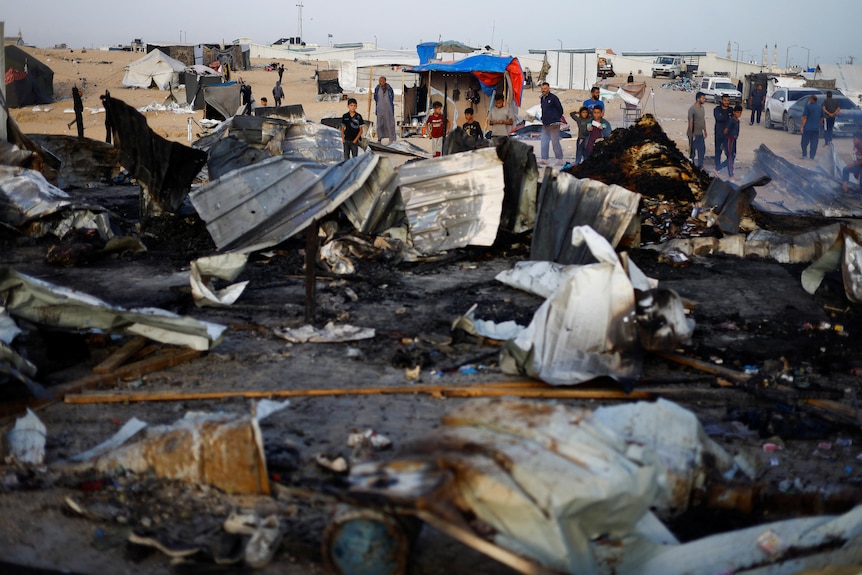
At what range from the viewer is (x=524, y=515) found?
2779 mm

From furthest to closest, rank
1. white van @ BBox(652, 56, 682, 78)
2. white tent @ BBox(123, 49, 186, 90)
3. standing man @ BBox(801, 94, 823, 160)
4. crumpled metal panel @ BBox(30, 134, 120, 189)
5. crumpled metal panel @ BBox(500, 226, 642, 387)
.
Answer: white van @ BBox(652, 56, 682, 78)
white tent @ BBox(123, 49, 186, 90)
standing man @ BBox(801, 94, 823, 160)
crumpled metal panel @ BBox(30, 134, 120, 189)
crumpled metal panel @ BBox(500, 226, 642, 387)

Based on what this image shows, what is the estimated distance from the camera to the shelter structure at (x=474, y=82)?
18.5 metres

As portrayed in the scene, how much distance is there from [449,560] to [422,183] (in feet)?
19.9

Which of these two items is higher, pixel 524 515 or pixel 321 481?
pixel 524 515

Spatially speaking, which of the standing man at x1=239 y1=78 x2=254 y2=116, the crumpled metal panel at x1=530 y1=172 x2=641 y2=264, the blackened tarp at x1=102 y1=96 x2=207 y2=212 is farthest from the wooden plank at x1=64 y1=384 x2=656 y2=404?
the standing man at x1=239 y1=78 x2=254 y2=116

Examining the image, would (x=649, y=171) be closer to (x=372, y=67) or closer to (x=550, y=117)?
(x=550, y=117)

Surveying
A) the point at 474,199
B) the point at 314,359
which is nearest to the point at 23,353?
the point at 314,359

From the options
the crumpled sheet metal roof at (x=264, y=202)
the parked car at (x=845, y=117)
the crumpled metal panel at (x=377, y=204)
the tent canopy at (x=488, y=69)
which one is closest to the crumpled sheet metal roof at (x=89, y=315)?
the crumpled sheet metal roof at (x=264, y=202)

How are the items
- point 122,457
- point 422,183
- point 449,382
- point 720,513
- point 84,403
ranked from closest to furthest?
point 720,513 → point 122,457 → point 84,403 → point 449,382 → point 422,183

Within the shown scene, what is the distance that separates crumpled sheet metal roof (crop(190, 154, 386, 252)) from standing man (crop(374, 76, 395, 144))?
320 inches

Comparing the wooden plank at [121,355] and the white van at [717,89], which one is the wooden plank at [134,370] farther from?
the white van at [717,89]

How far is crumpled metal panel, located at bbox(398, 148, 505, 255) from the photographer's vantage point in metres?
9.05

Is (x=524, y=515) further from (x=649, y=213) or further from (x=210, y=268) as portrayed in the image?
(x=649, y=213)

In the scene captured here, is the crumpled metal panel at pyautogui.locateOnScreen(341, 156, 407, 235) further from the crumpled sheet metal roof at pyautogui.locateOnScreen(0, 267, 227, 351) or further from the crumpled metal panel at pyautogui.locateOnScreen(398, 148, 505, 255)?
the crumpled sheet metal roof at pyautogui.locateOnScreen(0, 267, 227, 351)
